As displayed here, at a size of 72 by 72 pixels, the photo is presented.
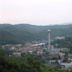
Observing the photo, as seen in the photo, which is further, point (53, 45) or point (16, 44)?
point (53, 45)

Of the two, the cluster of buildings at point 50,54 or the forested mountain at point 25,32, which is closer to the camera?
the cluster of buildings at point 50,54

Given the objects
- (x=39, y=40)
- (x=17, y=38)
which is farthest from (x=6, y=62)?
(x=39, y=40)

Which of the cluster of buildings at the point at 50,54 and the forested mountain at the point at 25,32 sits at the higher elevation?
the forested mountain at the point at 25,32

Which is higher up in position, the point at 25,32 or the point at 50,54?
the point at 25,32

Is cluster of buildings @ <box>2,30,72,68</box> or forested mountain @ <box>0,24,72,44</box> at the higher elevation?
forested mountain @ <box>0,24,72,44</box>

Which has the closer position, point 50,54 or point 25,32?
point 50,54

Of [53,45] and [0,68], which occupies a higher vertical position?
[0,68]

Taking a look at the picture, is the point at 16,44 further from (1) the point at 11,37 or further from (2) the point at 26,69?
(2) the point at 26,69

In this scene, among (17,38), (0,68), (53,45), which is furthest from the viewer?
(53,45)
